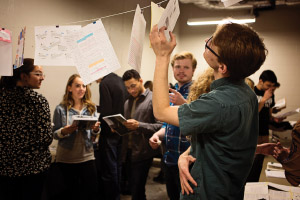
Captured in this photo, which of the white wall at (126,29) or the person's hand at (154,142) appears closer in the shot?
the person's hand at (154,142)

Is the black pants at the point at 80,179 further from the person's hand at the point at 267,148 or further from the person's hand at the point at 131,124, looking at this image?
the person's hand at the point at 267,148

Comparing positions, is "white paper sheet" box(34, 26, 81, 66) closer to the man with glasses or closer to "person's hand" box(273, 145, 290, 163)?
the man with glasses

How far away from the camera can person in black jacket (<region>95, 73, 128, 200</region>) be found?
2.75m

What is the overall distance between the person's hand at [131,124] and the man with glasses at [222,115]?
4.49 ft

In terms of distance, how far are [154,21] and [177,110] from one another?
506 millimetres

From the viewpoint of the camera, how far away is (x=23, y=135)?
5.27 feet

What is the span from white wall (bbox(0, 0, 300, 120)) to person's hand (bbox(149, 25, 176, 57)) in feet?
4.98

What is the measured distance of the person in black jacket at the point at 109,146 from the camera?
2.75 meters

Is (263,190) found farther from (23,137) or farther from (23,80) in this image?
(23,80)

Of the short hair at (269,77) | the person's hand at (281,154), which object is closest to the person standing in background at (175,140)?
the person's hand at (281,154)

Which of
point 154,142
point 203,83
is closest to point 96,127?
point 154,142

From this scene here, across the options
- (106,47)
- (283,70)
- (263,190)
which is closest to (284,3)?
(283,70)

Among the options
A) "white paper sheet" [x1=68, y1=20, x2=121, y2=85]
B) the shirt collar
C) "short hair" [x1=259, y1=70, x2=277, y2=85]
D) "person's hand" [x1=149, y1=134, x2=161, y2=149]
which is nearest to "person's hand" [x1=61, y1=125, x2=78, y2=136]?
"person's hand" [x1=149, y1=134, x2=161, y2=149]

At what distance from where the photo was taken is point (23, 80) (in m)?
1.68
